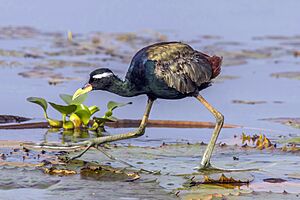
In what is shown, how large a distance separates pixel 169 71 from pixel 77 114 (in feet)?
5.14

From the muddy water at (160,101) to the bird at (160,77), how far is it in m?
0.53

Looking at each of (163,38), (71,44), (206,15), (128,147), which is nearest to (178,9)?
(206,15)

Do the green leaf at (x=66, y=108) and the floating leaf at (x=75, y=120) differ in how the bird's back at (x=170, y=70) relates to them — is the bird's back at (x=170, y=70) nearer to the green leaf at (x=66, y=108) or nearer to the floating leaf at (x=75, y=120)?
the green leaf at (x=66, y=108)

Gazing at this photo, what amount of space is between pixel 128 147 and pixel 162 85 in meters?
0.83

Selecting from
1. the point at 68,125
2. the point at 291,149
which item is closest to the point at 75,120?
the point at 68,125

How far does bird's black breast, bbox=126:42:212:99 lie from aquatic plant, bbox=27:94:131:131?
3.69 ft

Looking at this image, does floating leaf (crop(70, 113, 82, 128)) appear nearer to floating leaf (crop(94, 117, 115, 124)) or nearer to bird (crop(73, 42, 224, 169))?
floating leaf (crop(94, 117, 115, 124))

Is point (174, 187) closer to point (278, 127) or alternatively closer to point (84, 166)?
point (84, 166)

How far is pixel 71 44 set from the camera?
15.3 meters

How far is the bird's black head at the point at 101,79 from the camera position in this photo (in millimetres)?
7426

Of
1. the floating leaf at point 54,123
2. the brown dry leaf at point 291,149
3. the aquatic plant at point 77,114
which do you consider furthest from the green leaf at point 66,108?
the brown dry leaf at point 291,149

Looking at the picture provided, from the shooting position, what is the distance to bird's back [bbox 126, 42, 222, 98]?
745 centimetres

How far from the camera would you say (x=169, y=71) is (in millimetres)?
7492

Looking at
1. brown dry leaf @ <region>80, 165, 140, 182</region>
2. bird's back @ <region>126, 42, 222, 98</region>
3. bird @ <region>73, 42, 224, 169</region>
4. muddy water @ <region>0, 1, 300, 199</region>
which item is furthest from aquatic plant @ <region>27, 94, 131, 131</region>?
brown dry leaf @ <region>80, 165, 140, 182</region>
